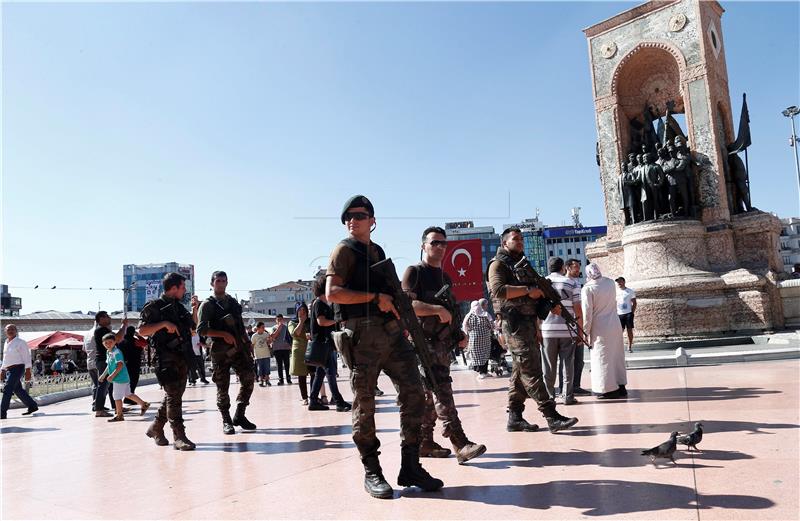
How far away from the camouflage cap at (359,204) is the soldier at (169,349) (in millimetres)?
2839

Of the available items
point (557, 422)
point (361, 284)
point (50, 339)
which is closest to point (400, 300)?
point (361, 284)

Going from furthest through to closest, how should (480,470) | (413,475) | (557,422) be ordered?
(557,422), (480,470), (413,475)

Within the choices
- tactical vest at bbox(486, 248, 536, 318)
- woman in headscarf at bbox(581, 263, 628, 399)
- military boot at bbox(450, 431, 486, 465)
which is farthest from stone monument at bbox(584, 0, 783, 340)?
military boot at bbox(450, 431, 486, 465)

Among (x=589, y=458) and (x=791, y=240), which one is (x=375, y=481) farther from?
(x=791, y=240)

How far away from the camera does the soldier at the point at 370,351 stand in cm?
363

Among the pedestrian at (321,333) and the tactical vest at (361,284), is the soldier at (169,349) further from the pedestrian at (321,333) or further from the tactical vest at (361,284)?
the tactical vest at (361,284)

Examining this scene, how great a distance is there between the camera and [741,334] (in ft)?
39.7

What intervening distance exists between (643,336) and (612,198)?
3883 millimetres

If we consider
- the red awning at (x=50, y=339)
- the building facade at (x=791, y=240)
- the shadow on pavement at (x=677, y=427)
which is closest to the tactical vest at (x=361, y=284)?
the shadow on pavement at (x=677, y=427)

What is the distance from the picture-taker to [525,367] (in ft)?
16.7

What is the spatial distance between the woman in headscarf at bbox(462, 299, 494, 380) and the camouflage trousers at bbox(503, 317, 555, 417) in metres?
5.97

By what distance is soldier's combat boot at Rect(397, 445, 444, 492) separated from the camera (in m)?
3.53

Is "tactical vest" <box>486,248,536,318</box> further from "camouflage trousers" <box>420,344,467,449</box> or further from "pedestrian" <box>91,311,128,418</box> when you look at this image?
"pedestrian" <box>91,311,128,418</box>

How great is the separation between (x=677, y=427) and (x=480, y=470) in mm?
1939
